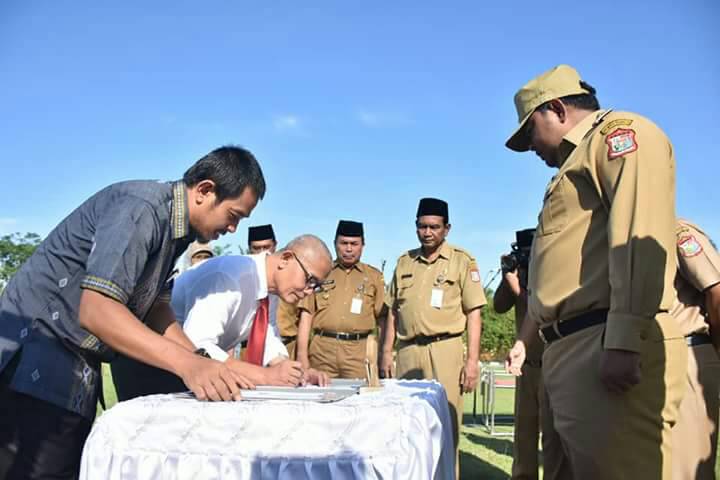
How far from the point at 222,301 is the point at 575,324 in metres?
1.41

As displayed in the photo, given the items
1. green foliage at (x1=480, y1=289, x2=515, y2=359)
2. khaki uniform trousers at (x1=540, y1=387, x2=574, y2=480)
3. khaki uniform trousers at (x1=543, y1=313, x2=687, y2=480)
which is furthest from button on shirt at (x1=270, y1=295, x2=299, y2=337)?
green foliage at (x1=480, y1=289, x2=515, y2=359)

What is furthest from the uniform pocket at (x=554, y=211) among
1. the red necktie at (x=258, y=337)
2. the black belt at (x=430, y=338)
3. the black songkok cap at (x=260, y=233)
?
the black songkok cap at (x=260, y=233)

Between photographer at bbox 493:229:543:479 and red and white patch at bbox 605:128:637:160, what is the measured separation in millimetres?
2409

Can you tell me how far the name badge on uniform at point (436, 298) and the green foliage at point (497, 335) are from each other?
1343 cm

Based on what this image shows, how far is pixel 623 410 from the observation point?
5.60 ft

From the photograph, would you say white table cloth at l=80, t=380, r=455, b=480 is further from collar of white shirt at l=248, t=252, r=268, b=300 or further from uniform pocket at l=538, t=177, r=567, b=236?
collar of white shirt at l=248, t=252, r=268, b=300

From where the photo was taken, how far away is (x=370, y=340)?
7.30ft

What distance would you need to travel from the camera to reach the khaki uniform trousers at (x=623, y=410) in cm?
170

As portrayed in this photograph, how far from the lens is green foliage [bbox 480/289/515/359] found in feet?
59.7

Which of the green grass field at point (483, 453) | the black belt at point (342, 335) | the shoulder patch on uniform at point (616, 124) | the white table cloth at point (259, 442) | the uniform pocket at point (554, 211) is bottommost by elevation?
the green grass field at point (483, 453)

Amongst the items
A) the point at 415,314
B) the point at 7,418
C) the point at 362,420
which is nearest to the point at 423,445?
the point at 362,420

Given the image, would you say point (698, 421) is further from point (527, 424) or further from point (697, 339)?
point (527, 424)

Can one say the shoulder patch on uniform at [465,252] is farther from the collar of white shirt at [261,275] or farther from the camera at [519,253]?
the collar of white shirt at [261,275]

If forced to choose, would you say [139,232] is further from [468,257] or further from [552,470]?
[468,257]
